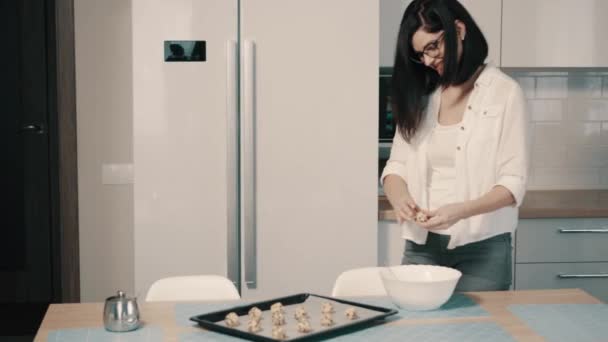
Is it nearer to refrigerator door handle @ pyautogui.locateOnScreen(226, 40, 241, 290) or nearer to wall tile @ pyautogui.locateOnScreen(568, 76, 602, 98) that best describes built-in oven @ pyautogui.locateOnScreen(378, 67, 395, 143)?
refrigerator door handle @ pyautogui.locateOnScreen(226, 40, 241, 290)

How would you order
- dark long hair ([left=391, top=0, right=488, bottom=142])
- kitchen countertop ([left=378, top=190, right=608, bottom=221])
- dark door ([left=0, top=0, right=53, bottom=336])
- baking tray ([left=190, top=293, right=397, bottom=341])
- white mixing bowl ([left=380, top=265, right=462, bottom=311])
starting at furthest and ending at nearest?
1. dark door ([left=0, top=0, right=53, bottom=336])
2. kitchen countertop ([left=378, top=190, right=608, bottom=221])
3. dark long hair ([left=391, top=0, right=488, bottom=142])
4. white mixing bowl ([left=380, top=265, right=462, bottom=311])
5. baking tray ([left=190, top=293, right=397, bottom=341])

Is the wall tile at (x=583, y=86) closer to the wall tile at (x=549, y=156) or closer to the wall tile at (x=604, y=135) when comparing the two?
the wall tile at (x=604, y=135)

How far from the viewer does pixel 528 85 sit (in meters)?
4.14

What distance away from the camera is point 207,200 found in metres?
3.29

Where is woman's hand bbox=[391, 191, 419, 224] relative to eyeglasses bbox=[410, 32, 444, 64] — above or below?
below

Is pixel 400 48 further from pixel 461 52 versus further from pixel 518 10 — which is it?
pixel 518 10

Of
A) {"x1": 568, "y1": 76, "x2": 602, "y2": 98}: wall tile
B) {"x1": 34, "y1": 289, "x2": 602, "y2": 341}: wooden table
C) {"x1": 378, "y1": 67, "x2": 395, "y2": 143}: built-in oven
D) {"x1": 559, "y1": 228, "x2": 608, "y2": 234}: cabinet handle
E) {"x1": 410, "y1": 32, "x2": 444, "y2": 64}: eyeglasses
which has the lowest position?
{"x1": 559, "y1": 228, "x2": 608, "y2": 234}: cabinet handle

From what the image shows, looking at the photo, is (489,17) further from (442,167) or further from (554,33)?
(442,167)

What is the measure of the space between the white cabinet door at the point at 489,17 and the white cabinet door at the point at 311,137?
53 cm

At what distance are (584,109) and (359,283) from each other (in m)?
2.13

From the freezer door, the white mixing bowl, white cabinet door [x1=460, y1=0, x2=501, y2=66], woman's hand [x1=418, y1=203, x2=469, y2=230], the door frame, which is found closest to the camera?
the white mixing bowl

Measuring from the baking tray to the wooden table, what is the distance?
0.17 feet

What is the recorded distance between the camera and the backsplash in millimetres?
4152

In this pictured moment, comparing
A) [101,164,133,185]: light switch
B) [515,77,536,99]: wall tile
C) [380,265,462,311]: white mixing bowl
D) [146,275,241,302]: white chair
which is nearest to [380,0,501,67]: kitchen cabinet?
[515,77,536,99]: wall tile
